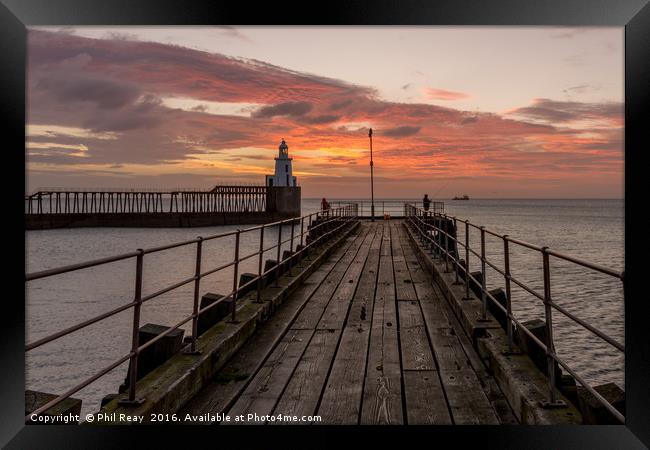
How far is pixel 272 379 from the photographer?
14.6 ft

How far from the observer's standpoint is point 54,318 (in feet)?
68.8

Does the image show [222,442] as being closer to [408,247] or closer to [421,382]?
[421,382]


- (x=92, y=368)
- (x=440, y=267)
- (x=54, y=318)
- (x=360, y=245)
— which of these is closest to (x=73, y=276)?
(x=54, y=318)

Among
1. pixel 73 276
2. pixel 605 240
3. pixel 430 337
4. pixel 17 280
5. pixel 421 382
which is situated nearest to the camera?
pixel 17 280

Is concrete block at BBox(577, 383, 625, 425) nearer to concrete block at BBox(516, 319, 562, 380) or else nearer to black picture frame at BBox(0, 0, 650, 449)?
black picture frame at BBox(0, 0, 650, 449)

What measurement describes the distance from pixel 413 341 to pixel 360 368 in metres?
1.15

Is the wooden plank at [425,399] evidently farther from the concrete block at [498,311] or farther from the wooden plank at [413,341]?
the concrete block at [498,311]

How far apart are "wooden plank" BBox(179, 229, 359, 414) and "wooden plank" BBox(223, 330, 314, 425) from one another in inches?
3.0

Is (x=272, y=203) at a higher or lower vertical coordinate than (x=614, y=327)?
higher

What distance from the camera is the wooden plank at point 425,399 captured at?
3.65 meters

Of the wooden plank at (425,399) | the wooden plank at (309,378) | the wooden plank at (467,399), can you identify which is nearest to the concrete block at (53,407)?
the wooden plank at (309,378)

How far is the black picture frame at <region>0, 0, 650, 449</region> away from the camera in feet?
9.59

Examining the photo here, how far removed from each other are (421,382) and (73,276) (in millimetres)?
31897

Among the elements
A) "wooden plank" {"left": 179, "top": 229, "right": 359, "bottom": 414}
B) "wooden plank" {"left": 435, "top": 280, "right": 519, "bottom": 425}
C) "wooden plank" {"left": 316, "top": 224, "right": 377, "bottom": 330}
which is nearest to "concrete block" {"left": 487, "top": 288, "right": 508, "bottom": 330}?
"wooden plank" {"left": 435, "top": 280, "right": 519, "bottom": 425}
